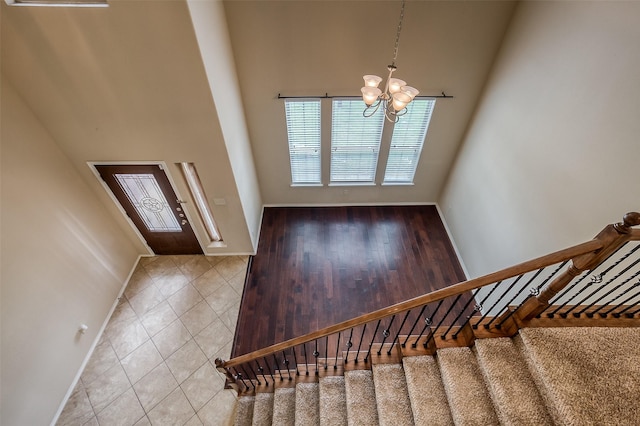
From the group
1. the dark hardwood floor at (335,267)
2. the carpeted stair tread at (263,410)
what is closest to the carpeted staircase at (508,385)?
the carpeted stair tread at (263,410)

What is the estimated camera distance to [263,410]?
3.23 meters

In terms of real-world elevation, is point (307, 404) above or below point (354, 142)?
below

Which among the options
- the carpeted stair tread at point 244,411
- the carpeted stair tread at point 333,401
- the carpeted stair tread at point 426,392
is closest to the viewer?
the carpeted stair tread at point 426,392

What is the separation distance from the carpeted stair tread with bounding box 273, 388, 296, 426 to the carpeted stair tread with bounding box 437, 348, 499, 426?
5.32 feet

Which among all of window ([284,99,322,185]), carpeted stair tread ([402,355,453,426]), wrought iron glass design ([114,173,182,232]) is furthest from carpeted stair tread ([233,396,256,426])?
window ([284,99,322,185])

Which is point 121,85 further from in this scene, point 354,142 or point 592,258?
point 592,258

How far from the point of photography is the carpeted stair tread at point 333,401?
275cm

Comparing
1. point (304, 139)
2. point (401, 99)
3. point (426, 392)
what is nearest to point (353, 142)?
point (304, 139)

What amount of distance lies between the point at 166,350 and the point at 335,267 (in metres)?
2.71

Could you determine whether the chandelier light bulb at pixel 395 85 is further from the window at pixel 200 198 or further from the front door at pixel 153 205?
the front door at pixel 153 205

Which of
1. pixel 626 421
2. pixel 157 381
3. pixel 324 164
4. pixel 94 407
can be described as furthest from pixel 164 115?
pixel 626 421

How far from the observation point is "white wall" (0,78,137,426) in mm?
2891

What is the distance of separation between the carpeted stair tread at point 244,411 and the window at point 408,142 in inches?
164

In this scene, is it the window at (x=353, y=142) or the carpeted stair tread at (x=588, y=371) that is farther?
the window at (x=353, y=142)
